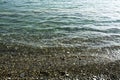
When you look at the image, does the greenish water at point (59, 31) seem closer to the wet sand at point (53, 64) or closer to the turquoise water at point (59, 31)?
the turquoise water at point (59, 31)

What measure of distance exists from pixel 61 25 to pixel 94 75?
34.2 feet

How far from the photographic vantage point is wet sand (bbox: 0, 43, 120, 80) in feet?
34.4

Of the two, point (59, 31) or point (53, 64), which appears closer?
point (53, 64)

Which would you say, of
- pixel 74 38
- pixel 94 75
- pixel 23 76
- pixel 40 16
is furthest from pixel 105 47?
pixel 40 16

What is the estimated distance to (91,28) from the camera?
19641 millimetres

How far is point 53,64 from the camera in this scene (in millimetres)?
11758

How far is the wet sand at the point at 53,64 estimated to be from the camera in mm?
10492

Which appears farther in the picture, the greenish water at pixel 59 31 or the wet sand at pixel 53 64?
the greenish water at pixel 59 31

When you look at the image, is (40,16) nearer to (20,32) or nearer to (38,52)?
(20,32)

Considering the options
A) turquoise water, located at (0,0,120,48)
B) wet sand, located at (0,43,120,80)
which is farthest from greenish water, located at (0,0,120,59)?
wet sand, located at (0,43,120,80)

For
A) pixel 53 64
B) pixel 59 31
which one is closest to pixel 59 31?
pixel 59 31

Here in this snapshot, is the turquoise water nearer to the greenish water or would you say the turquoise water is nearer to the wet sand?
the greenish water

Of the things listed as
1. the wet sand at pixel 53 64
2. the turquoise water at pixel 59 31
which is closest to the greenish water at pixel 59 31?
the turquoise water at pixel 59 31

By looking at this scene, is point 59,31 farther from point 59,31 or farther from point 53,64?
point 53,64
